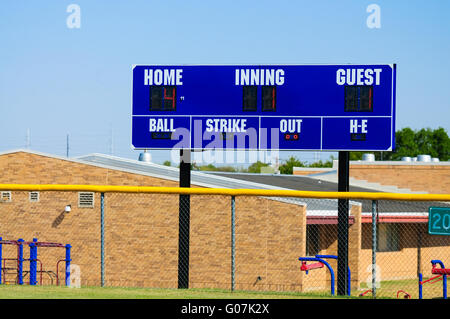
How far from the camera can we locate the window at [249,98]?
675 inches

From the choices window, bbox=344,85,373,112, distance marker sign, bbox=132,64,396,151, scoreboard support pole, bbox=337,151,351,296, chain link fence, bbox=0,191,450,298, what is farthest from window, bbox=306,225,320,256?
window, bbox=344,85,373,112

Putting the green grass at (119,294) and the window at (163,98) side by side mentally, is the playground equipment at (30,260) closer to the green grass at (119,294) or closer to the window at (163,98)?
the window at (163,98)

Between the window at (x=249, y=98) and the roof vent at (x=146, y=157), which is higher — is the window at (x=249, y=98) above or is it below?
above

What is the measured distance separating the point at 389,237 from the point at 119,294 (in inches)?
786

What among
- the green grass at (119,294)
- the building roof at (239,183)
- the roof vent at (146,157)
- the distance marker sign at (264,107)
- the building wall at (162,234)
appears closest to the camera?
the green grass at (119,294)

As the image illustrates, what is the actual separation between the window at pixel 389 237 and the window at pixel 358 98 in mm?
12066

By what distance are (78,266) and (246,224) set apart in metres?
5.13

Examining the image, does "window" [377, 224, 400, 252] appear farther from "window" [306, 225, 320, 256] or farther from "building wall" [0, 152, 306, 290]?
"building wall" [0, 152, 306, 290]

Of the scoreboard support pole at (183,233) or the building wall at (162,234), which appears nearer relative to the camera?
the scoreboard support pole at (183,233)

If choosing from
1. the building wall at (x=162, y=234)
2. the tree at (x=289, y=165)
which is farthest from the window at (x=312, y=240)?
the tree at (x=289, y=165)

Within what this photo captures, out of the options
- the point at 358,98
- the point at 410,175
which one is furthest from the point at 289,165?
the point at 358,98
